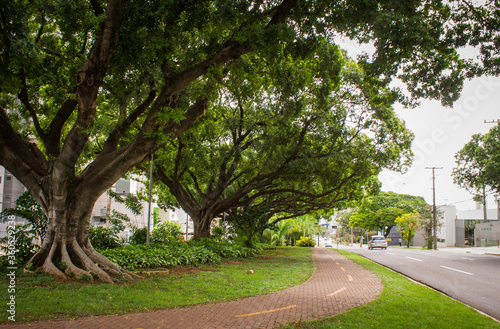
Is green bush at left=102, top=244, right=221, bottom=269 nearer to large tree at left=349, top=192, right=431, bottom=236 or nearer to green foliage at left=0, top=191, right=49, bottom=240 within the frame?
green foliage at left=0, top=191, right=49, bottom=240

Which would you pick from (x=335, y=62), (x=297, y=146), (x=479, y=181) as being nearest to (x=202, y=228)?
(x=297, y=146)

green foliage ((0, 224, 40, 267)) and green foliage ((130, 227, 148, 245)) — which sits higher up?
green foliage ((0, 224, 40, 267))

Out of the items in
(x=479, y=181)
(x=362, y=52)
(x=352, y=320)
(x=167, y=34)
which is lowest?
(x=352, y=320)

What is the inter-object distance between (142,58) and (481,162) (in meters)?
26.0

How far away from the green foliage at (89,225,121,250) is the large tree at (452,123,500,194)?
24036 mm

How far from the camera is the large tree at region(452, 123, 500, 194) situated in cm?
2381

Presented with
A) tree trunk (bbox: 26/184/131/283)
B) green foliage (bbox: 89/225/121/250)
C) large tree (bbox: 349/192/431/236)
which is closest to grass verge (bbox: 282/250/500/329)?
tree trunk (bbox: 26/184/131/283)

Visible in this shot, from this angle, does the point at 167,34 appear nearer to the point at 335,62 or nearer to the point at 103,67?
the point at 103,67

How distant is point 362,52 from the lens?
25.2 feet

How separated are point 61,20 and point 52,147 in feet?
12.4

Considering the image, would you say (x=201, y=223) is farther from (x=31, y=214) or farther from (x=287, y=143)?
(x=31, y=214)

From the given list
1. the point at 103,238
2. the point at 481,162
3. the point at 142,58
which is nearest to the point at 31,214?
the point at 103,238

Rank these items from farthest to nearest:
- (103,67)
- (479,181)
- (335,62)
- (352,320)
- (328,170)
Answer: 1. (479,181)
2. (328,170)
3. (335,62)
4. (103,67)
5. (352,320)

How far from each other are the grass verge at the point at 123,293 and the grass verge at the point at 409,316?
235 cm
